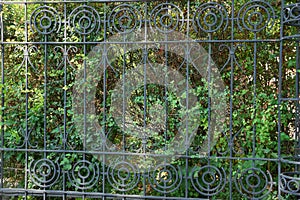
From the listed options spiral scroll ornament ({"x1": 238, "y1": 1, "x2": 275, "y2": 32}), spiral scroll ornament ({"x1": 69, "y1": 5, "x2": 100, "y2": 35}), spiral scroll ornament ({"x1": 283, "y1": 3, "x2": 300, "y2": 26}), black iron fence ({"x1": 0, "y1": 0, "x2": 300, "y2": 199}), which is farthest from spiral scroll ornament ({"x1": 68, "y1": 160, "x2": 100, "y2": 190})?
spiral scroll ornament ({"x1": 283, "y1": 3, "x2": 300, "y2": 26})

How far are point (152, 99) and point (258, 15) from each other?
4.15 ft

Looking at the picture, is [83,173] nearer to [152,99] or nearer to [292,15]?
[152,99]

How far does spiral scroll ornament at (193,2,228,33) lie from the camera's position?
336 centimetres

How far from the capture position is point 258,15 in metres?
3.72

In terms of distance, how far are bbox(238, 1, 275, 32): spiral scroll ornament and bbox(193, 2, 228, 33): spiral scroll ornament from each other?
0.15 metres

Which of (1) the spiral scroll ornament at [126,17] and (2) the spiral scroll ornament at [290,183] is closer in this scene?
(2) the spiral scroll ornament at [290,183]

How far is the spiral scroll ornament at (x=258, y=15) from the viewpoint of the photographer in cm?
327

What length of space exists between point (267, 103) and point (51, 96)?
6.99 ft

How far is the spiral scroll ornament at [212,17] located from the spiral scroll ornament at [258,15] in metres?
0.15

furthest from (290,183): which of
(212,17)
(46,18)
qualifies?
(46,18)

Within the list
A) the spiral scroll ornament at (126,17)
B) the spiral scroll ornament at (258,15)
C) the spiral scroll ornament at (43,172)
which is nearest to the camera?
the spiral scroll ornament at (258,15)

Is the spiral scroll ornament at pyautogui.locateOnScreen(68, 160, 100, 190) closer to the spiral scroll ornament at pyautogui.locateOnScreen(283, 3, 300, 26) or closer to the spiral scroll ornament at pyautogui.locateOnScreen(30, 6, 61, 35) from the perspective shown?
the spiral scroll ornament at pyautogui.locateOnScreen(30, 6, 61, 35)

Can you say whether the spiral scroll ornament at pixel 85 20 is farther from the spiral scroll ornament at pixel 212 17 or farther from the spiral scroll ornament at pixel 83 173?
the spiral scroll ornament at pixel 83 173

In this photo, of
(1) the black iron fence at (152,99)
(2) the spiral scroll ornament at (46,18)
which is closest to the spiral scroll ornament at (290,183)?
(1) the black iron fence at (152,99)
